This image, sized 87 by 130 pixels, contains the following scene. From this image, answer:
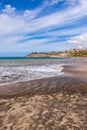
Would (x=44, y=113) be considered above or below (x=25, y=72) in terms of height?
below

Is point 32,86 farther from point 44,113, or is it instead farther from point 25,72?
point 25,72

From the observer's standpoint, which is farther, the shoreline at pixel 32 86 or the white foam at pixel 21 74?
the white foam at pixel 21 74

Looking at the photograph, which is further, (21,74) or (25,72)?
(25,72)

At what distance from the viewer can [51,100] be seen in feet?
32.3

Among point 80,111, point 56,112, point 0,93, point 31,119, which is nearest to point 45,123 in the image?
point 31,119

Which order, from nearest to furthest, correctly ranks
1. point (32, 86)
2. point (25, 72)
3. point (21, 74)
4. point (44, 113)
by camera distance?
point (44, 113)
point (32, 86)
point (21, 74)
point (25, 72)

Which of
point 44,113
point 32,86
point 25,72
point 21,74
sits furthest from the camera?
point 25,72

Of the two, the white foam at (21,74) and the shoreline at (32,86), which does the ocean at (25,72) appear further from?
the shoreline at (32,86)

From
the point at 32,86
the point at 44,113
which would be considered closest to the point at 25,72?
the point at 32,86

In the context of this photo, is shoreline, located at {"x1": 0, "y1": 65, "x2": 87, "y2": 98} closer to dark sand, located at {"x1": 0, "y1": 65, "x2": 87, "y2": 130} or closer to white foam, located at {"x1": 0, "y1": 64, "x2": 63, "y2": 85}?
dark sand, located at {"x1": 0, "y1": 65, "x2": 87, "y2": 130}

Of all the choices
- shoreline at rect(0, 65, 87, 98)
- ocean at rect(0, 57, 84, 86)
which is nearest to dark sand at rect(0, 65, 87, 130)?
shoreline at rect(0, 65, 87, 98)

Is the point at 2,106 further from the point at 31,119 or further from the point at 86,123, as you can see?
the point at 86,123

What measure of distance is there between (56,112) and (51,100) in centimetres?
200

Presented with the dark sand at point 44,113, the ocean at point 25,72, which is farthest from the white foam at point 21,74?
the dark sand at point 44,113
